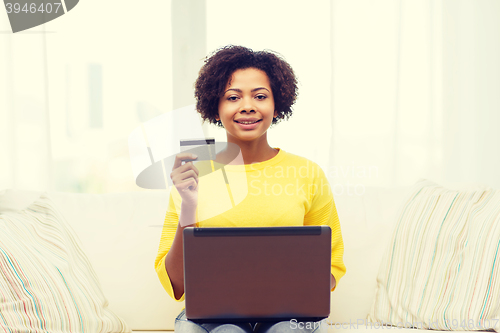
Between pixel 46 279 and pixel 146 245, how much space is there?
32 cm

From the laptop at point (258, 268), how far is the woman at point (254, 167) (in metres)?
0.21

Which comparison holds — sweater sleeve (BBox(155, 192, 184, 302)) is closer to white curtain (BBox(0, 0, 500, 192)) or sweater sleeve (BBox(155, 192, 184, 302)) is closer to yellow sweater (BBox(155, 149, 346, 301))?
yellow sweater (BBox(155, 149, 346, 301))

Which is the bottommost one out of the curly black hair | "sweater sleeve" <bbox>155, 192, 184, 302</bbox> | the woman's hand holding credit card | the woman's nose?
"sweater sleeve" <bbox>155, 192, 184, 302</bbox>

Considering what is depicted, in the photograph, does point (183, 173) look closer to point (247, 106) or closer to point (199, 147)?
point (199, 147)

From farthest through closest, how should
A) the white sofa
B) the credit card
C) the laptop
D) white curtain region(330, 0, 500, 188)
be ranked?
white curtain region(330, 0, 500, 188) → the white sofa → the credit card → the laptop

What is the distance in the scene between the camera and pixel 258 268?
0.83 m

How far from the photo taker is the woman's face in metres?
1.14

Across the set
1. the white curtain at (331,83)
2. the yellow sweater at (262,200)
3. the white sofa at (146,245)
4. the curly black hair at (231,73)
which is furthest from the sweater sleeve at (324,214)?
the white curtain at (331,83)

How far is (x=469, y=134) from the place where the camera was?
1.99 meters

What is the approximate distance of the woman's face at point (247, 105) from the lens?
3.73ft

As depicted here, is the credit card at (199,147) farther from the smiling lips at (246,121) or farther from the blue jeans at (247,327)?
the blue jeans at (247,327)

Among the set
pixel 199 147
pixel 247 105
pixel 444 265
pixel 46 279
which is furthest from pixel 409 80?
pixel 46 279

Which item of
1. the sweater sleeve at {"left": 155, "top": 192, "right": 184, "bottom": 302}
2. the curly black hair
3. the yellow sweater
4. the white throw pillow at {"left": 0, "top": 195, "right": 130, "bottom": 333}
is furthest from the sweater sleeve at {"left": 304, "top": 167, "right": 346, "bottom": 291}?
the white throw pillow at {"left": 0, "top": 195, "right": 130, "bottom": 333}

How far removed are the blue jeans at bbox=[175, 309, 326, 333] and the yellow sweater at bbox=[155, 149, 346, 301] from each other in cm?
14
